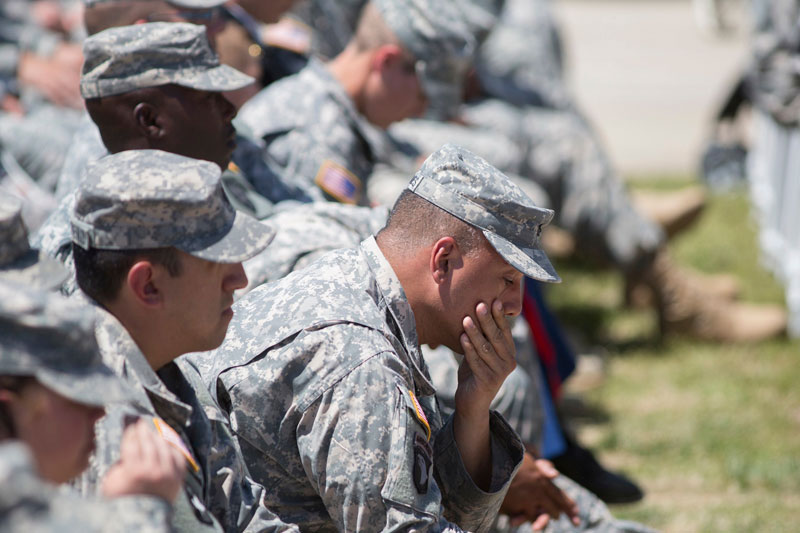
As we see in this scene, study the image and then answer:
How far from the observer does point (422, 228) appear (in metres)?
2.50

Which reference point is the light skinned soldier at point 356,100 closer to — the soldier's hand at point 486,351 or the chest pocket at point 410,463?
the soldier's hand at point 486,351

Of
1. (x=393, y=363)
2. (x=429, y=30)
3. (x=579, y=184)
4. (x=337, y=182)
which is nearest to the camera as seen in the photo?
(x=393, y=363)

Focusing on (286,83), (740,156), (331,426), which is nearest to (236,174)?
(286,83)

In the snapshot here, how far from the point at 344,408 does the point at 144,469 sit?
1.90 ft

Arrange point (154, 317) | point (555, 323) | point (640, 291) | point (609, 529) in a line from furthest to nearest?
point (640, 291), point (555, 323), point (609, 529), point (154, 317)

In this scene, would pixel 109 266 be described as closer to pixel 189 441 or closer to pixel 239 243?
pixel 239 243

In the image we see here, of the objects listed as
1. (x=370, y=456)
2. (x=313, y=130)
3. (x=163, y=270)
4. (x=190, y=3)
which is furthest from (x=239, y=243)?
(x=313, y=130)

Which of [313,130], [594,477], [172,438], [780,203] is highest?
[172,438]

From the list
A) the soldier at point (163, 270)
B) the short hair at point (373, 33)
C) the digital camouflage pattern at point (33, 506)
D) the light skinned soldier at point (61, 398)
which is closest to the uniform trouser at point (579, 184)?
the short hair at point (373, 33)

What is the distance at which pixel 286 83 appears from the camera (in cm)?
423

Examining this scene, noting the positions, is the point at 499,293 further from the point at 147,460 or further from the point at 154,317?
the point at 147,460

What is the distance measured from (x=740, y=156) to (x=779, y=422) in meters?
5.16

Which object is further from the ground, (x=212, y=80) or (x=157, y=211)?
(x=157, y=211)

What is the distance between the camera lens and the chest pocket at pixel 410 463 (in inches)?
85.4
